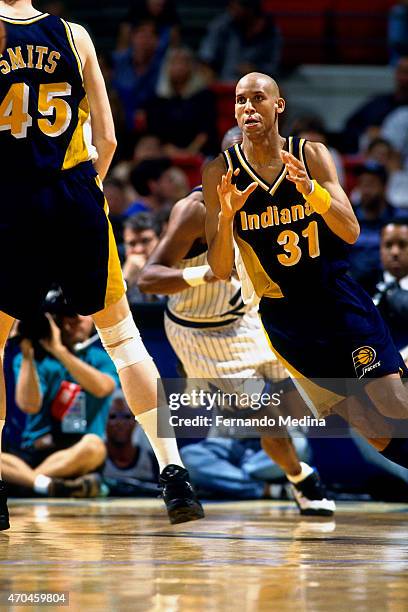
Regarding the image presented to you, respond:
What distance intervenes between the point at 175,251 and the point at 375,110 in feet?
21.0

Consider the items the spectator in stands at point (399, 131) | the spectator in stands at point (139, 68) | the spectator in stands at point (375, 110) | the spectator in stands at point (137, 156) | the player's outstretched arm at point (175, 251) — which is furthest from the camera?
the spectator in stands at point (139, 68)

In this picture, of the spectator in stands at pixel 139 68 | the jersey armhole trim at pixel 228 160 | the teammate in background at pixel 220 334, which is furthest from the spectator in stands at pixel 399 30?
the jersey armhole trim at pixel 228 160

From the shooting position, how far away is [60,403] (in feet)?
23.0

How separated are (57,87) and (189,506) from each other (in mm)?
1619

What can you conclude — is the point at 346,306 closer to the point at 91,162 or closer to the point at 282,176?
the point at 282,176

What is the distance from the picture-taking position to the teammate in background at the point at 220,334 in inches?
231

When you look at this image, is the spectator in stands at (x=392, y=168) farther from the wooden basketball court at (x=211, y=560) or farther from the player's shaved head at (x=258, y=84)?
the player's shaved head at (x=258, y=84)

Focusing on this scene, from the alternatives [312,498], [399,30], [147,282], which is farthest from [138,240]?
[399,30]

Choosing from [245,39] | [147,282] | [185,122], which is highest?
[245,39]

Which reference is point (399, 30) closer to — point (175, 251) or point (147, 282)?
point (175, 251)

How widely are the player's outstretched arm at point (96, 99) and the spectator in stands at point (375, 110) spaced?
22.5 feet

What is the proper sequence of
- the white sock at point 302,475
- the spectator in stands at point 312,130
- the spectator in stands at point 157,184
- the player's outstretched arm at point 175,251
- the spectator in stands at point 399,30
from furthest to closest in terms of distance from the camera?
the spectator in stands at point 399,30 → the spectator in stands at point 312,130 → the spectator in stands at point 157,184 → the white sock at point 302,475 → the player's outstretched arm at point 175,251

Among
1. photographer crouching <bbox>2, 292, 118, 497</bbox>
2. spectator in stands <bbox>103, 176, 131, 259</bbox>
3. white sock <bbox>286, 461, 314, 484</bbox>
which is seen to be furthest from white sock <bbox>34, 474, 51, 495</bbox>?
spectator in stands <bbox>103, 176, 131, 259</bbox>

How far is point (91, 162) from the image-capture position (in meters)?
4.75
